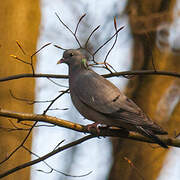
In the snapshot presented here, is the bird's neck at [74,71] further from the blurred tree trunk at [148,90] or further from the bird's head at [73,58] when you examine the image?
the blurred tree trunk at [148,90]

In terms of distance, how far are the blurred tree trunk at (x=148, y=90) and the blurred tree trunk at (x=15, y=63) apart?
291cm

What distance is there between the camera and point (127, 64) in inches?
344

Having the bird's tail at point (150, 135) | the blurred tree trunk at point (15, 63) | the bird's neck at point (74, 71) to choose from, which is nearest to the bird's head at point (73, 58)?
the bird's neck at point (74, 71)

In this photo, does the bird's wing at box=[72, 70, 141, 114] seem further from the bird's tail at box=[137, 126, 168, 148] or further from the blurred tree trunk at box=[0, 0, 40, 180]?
the blurred tree trunk at box=[0, 0, 40, 180]

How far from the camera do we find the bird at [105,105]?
421 cm

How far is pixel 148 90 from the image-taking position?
805 cm

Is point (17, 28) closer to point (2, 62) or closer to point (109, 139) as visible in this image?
point (2, 62)

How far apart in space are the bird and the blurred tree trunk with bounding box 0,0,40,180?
2.54ft

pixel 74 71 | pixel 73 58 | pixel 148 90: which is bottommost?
pixel 148 90

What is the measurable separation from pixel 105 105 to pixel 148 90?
12.1 feet

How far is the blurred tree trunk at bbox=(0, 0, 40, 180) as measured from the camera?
498 cm

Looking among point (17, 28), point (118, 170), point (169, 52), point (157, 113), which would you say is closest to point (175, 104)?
point (157, 113)

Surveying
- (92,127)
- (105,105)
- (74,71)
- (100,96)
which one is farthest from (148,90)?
(92,127)

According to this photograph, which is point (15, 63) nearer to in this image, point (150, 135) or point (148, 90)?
point (150, 135)
